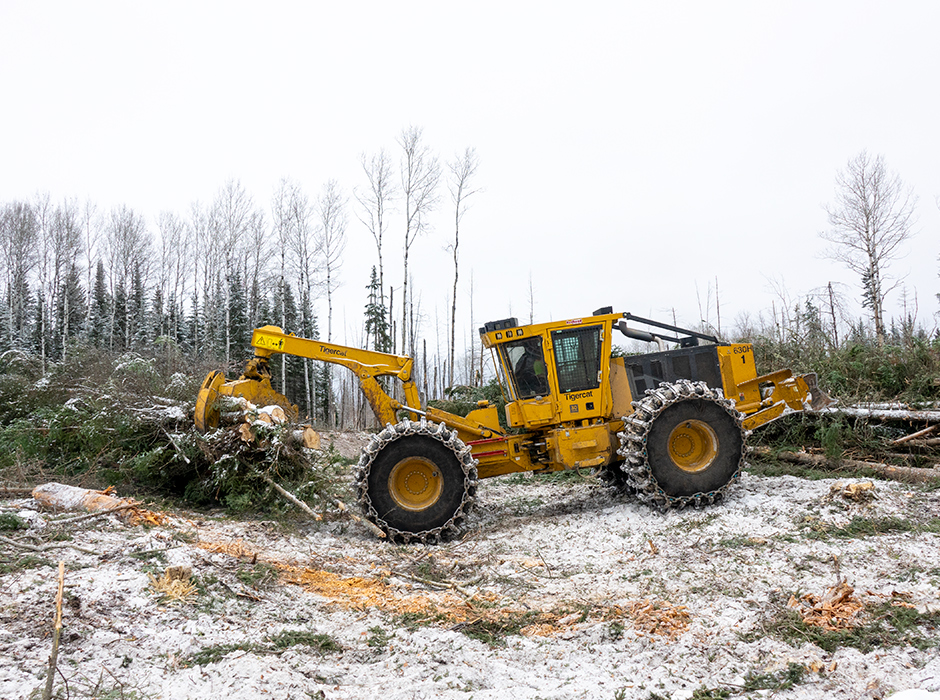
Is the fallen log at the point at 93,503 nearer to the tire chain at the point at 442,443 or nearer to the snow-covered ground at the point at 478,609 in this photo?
the snow-covered ground at the point at 478,609

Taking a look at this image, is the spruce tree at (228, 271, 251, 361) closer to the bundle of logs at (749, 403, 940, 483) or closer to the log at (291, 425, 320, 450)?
the log at (291, 425, 320, 450)

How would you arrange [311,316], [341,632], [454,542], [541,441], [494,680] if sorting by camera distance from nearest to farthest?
[494,680]
[341,632]
[454,542]
[541,441]
[311,316]

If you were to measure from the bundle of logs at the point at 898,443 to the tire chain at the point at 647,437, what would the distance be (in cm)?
120

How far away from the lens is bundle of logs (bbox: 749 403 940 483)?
8273 millimetres

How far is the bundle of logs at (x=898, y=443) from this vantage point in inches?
326

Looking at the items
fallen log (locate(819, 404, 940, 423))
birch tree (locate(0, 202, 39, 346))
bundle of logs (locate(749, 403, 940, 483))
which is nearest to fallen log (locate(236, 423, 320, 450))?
bundle of logs (locate(749, 403, 940, 483))

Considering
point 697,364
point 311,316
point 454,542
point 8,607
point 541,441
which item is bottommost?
point 454,542

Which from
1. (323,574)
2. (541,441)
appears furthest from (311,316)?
(323,574)

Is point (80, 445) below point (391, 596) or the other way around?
the other way around

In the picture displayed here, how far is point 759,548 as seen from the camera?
5.82 m

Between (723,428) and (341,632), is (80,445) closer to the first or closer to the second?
(341,632)

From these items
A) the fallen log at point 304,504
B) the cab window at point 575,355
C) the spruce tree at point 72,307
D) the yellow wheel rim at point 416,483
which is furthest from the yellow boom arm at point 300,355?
the spruce tree at point 72,307

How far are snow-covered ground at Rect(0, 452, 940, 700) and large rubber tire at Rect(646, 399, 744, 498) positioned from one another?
490 mm

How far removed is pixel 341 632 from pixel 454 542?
323 centimetres
